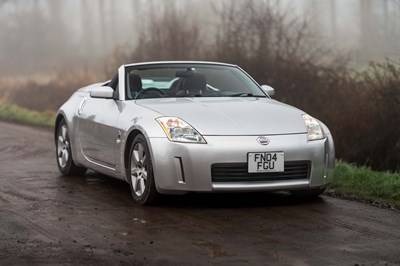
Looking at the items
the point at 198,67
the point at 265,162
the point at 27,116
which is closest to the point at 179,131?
the point at 265,162

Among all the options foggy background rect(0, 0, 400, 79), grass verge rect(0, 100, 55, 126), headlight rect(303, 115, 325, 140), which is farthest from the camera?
foggy background rect(0, 0, 400, 79)

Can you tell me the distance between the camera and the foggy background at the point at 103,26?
23.4m

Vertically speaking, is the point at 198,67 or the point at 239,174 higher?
the point at 198,67

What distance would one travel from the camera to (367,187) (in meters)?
9.54

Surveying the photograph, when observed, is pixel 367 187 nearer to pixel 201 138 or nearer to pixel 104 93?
pixel 201 138

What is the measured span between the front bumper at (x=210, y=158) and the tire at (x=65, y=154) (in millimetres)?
2703

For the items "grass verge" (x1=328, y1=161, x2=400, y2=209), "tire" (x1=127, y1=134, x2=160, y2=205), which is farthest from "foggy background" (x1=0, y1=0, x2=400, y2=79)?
"tire" (x1=127, y1=134, x2=160, y2=205)

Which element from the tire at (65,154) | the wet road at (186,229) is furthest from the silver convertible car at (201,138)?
the tire at (65,154)

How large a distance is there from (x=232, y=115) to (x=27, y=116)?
1448 centimetres

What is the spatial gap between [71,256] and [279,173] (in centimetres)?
257

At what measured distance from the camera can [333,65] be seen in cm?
1745

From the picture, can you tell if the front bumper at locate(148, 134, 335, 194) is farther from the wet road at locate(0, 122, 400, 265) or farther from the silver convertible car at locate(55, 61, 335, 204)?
the wet road at locate(0, 122, 400, 265)

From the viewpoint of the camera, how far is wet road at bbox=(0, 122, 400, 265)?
6.15 metres

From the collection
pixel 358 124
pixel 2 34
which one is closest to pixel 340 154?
pixel 358 124
